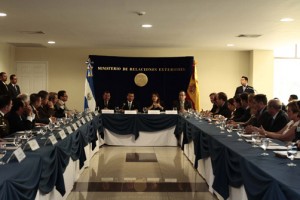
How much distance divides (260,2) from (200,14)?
1106 mm

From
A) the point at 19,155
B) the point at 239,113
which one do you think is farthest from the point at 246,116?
the point at 19,155

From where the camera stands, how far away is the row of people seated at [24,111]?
4.23 metres

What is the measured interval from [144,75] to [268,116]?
6694mm

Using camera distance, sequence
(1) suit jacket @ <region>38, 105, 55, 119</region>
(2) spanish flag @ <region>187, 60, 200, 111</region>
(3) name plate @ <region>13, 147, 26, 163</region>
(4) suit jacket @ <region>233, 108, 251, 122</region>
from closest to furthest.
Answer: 1. (3) name plate @ <region>13, 147, 26, 163</region>
2. (4) suit jacket @ <region>233, 108, 251, 122</region>
3. (1) suit jacket @ <region>38, 105, 55, 119</region>
4. (2) spanish flag @ <region>187, 60, 200, 111</region>

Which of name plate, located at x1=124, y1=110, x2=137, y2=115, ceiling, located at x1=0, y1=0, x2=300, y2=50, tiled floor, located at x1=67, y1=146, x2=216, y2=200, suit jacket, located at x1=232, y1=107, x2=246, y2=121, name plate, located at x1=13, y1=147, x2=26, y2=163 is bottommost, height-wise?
tiled floor, located at x1=67, y1=146, x2=216, y2=200

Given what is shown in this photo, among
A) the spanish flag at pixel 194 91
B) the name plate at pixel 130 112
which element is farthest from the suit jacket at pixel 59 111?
the spanish flag at pixel 194 91

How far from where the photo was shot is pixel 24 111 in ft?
16.6

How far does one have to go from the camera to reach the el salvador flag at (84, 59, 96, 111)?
10242 millimetres

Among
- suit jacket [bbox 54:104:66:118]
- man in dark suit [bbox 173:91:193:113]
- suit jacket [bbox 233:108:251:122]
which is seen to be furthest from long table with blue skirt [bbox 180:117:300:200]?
man in dark suit [bbox 173:91:193:113]

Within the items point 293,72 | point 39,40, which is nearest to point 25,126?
point 39,40

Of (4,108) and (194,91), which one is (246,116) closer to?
(4,108)

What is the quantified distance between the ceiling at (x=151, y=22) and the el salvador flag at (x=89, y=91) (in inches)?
35.3

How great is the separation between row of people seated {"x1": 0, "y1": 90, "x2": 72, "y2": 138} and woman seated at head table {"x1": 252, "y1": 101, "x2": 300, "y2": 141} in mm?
2722

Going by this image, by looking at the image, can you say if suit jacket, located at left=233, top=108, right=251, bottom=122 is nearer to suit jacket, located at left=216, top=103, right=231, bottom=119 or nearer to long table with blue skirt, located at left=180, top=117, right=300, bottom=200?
suit jacket, located at left=216, top=103, right=231, bottom=119
